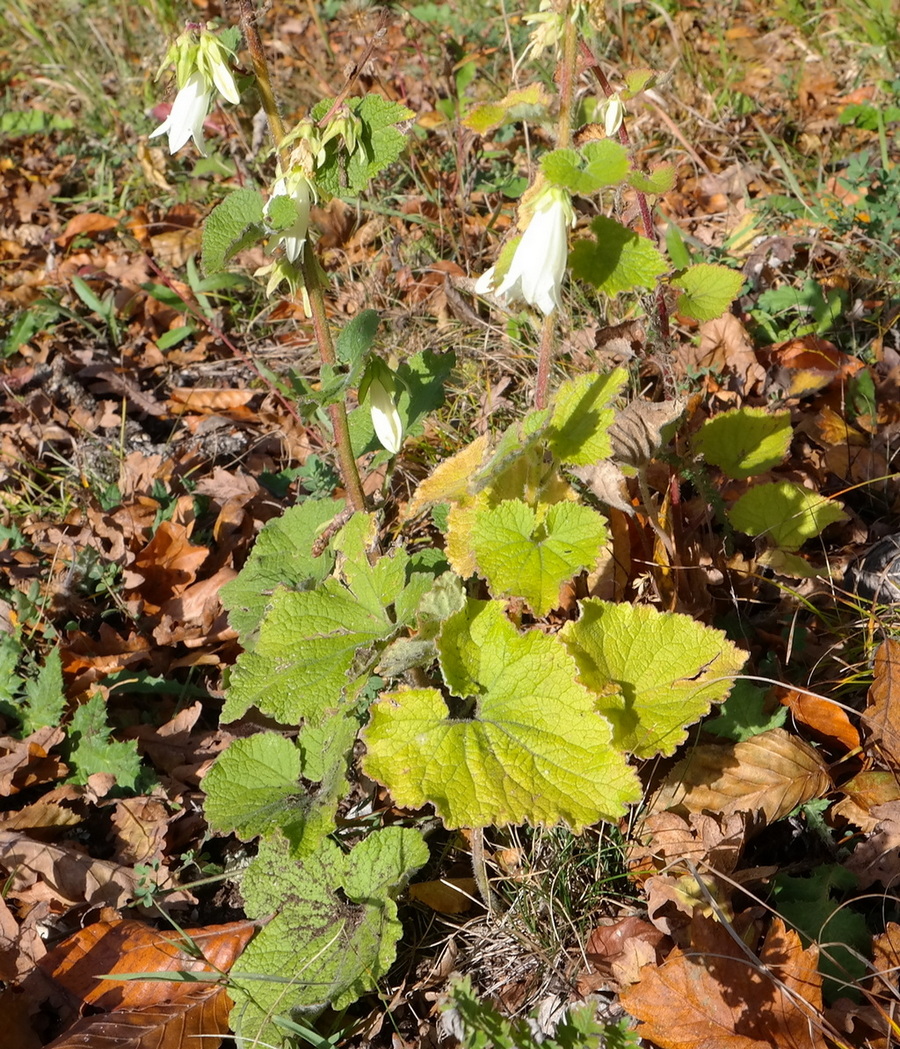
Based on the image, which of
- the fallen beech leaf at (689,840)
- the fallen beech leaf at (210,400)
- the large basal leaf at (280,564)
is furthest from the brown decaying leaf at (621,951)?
the fallen beech leaf at (210,400)

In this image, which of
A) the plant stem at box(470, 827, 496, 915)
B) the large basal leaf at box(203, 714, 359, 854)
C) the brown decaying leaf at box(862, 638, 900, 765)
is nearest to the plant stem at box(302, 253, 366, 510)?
the large basal leaf at box(203, 714, 359, 854)

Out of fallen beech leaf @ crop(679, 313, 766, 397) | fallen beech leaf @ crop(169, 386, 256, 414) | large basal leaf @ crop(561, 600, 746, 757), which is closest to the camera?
large basal leaf @ crop(561, 600, 746, 757)

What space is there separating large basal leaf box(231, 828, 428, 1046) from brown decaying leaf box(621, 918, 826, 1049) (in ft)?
1.44

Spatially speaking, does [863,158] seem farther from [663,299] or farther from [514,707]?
[514,707]

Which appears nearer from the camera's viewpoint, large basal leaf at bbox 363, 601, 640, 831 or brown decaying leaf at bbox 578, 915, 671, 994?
large basal leaf at bbox 363, 601, 640, 831

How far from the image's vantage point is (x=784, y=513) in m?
1.98

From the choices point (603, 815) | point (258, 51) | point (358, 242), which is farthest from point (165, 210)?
point (603, 815)

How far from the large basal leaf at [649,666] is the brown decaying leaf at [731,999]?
0.36 metres

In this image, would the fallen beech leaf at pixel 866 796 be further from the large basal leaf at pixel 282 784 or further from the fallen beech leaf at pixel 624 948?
the large basal leaf at pixel 282 784

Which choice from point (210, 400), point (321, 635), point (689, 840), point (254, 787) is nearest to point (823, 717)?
point (689, 840)

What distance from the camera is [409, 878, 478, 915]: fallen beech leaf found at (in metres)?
1.72

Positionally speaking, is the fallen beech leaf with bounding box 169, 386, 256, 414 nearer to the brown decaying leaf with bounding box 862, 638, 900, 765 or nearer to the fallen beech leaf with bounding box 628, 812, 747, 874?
the fallen beech leaf with bounding box 628, 812, 747, 874

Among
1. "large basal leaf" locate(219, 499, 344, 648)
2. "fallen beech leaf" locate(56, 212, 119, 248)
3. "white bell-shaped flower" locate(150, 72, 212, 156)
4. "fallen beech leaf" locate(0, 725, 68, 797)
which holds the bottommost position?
"fallen beech leaf" locate(0, 725, 68, 797)

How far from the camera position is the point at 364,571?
5.49 feet
